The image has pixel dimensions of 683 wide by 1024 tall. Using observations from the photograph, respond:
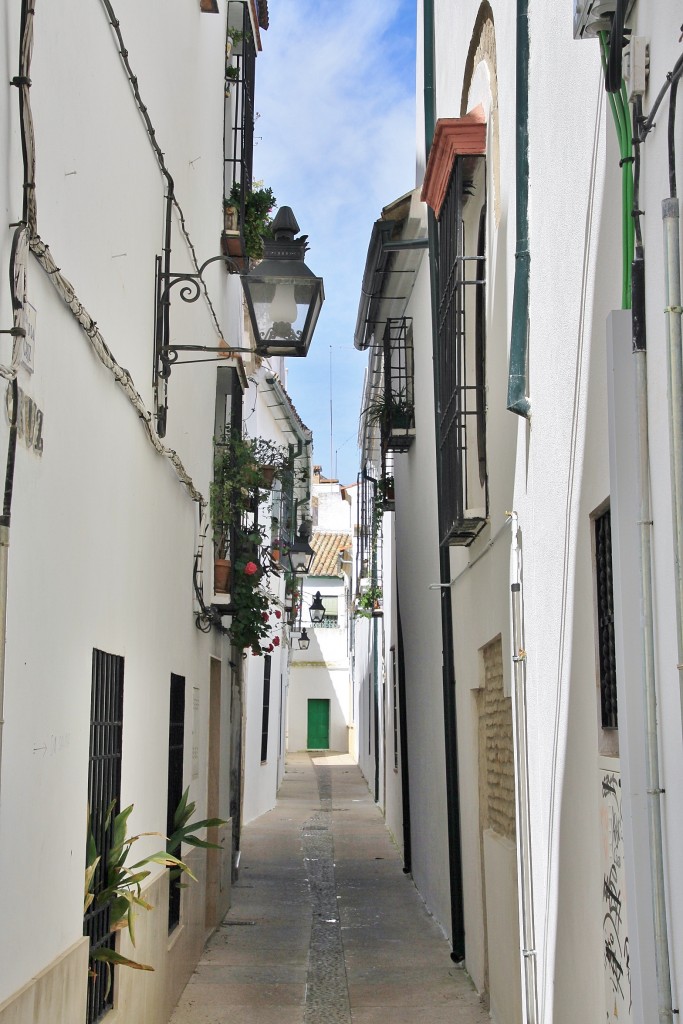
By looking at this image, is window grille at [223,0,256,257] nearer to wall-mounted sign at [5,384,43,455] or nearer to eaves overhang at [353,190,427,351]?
eaves overhang at [353,190,427,351]

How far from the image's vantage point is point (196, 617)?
929cm

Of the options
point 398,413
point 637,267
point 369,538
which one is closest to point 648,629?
point 637,267

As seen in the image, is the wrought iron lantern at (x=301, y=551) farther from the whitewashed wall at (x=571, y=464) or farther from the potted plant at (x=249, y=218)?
the whitewashed wall at (x=571, y=464)

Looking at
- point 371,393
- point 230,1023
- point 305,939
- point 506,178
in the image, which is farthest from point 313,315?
point 371,393

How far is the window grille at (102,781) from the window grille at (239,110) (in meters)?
6.30

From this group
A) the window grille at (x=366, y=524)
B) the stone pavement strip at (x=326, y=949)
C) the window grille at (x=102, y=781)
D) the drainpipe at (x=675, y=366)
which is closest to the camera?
the drainpipe at (x=675, y=366)

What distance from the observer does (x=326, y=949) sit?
386 inches

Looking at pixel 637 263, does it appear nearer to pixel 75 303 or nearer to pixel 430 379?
pixel 75 303

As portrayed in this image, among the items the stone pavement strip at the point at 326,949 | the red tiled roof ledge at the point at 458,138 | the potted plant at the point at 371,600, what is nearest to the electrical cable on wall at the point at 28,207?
the red tiled roof ledge at the point at 458,138

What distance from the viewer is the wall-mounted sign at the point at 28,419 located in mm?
3709

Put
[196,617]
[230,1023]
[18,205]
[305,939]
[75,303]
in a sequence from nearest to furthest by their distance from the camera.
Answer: [18,205] → [75,303] → [230,1023] → [196,617] → [305,939]

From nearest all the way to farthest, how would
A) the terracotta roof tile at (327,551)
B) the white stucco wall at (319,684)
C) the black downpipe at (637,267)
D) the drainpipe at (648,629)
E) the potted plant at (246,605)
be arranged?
the drainpipe at (648,629)
the black downpipe at (637,267)
the potted plant at (246,605)
the white stucco wall at (319,684)
the terracotta roof tile at (327,551)

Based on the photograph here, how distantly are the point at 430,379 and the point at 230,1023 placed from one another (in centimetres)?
587

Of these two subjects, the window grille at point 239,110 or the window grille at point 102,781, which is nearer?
the window grille at point 102,781
